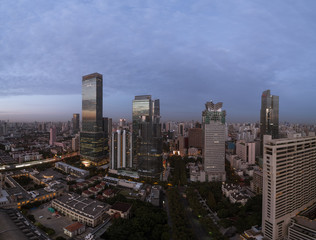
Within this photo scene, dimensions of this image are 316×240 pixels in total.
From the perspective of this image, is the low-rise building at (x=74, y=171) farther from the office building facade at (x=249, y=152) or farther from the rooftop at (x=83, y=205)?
the office building facade at (x=249, y=152)

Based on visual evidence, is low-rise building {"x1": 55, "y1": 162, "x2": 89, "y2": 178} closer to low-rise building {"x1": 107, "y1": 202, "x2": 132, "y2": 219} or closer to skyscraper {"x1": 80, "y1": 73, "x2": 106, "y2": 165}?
skyscraper {"x1": 80, "y1": 73, "x2": 106, "y2": 165}

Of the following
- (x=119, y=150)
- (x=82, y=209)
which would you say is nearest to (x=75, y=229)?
(x=82, y=209)

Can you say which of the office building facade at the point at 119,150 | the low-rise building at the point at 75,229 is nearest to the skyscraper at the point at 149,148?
the office building facade at the point at 119,150

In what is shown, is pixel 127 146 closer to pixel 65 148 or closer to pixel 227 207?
pixel 227 207

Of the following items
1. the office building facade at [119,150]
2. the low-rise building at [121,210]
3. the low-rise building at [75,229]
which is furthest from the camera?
the office building facade at [119,150]

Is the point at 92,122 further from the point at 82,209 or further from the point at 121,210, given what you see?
the point at 121,210

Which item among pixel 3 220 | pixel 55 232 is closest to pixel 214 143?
pixel 55 232
